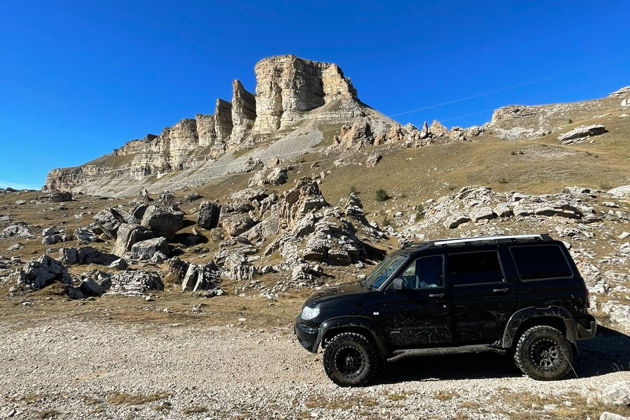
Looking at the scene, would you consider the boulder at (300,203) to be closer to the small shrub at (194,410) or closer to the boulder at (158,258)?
the boulder at (158,258)

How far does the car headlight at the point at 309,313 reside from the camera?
23.9 feet

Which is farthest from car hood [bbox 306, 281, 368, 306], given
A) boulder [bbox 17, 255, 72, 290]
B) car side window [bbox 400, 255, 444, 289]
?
boulder [bbox 17, 255, 72, 290]

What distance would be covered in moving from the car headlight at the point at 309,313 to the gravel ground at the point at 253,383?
123cm

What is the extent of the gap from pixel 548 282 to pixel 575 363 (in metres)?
1.81

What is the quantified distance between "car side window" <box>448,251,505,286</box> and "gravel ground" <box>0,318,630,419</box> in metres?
1.82

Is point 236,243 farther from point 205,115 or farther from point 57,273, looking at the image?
point 205,115

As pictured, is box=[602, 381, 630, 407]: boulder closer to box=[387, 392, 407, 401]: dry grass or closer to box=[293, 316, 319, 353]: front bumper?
box=[387, 392, 407, 401]: dry grass

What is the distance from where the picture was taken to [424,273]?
7.34m

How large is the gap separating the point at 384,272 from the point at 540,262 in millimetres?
2965

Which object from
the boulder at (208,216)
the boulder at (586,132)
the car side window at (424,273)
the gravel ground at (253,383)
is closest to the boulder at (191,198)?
the boulder at (208,216)

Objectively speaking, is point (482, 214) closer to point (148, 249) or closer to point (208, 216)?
point (148, 249)

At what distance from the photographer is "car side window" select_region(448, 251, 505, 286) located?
7152 mm

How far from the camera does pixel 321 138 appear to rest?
125 m

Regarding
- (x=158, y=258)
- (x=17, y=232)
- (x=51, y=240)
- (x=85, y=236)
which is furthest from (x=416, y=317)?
(x=17, y=232)
